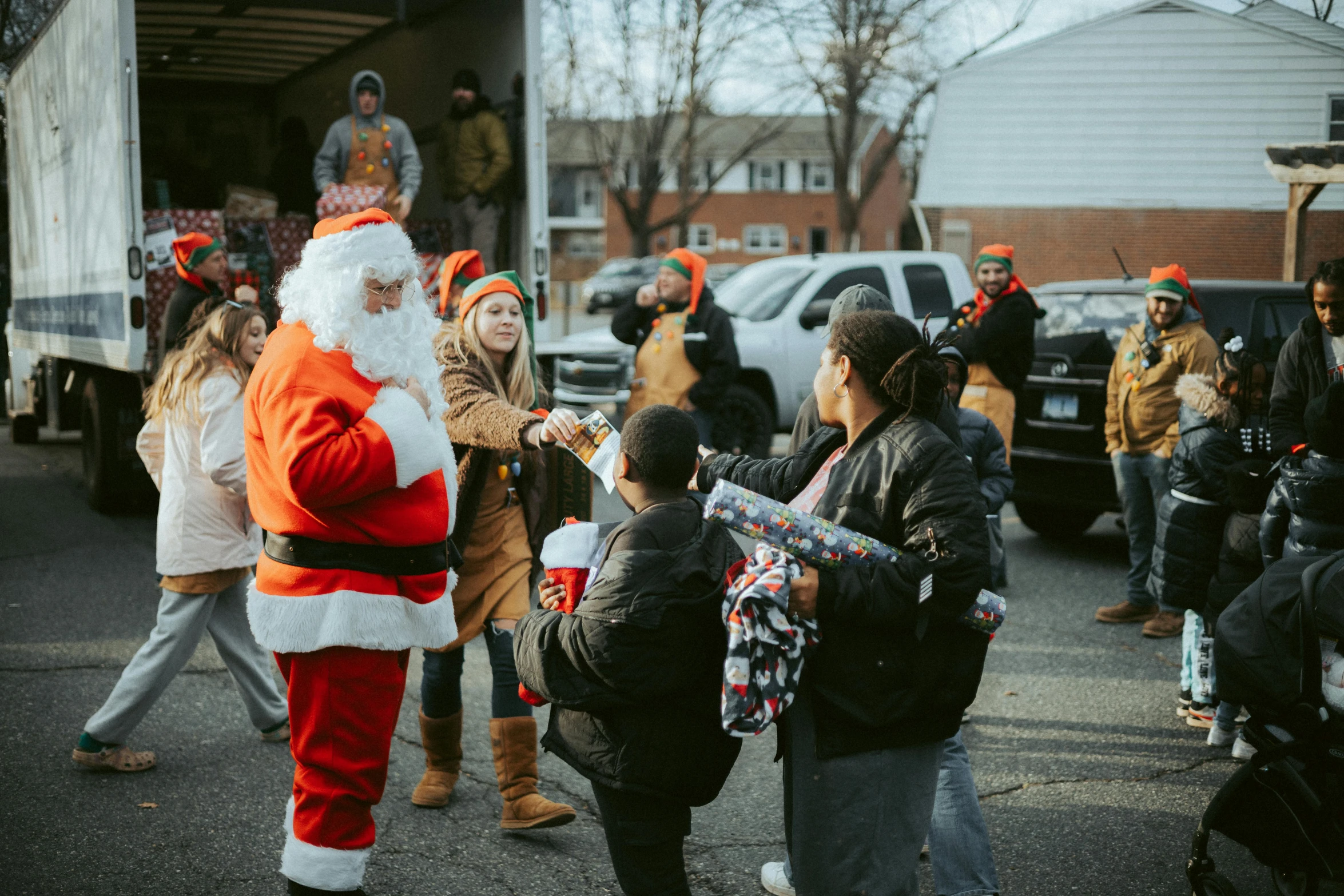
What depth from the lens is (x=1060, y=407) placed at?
24.9 feet

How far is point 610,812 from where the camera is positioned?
266 centimetres

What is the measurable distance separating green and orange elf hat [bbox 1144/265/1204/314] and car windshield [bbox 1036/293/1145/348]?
3.13 feet

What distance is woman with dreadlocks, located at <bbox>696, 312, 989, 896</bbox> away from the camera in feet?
7.75

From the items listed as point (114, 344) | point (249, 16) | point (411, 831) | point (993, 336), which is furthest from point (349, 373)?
point (249, 16)

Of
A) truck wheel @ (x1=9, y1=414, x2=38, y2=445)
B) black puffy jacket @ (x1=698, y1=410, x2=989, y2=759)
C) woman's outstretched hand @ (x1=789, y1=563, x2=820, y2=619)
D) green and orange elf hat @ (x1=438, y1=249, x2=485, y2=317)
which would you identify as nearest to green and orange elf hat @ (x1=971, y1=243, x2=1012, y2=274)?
green and orange elf hat @ (x1=438, y1=249, x2=485, y2=317)

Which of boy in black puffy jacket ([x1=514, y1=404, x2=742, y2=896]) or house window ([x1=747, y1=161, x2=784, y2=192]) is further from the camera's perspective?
house window ([x1=747, y1=161, x2=784, y2=192])

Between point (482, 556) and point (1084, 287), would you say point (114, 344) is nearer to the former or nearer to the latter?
point (482, 556)

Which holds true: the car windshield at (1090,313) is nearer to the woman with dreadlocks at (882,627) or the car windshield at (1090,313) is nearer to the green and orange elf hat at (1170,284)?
the green and orange elf hat at (1170,284)

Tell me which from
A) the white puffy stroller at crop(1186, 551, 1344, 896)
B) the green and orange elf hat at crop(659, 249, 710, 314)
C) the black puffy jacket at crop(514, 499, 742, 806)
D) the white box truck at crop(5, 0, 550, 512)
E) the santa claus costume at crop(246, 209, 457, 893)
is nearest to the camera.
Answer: the black puffy jacket at crop(514, 499, 742, 806)

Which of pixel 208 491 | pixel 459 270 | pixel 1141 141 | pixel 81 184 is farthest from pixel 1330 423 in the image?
pixel 1141 141

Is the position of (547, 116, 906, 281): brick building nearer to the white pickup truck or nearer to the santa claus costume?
the white pickup truck

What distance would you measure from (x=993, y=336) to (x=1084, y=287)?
1.32m

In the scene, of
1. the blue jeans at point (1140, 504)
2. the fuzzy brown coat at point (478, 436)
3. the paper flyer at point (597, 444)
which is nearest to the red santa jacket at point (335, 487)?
the paper flyer at point (597, 444)

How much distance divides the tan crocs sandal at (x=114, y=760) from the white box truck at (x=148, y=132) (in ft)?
13.2
